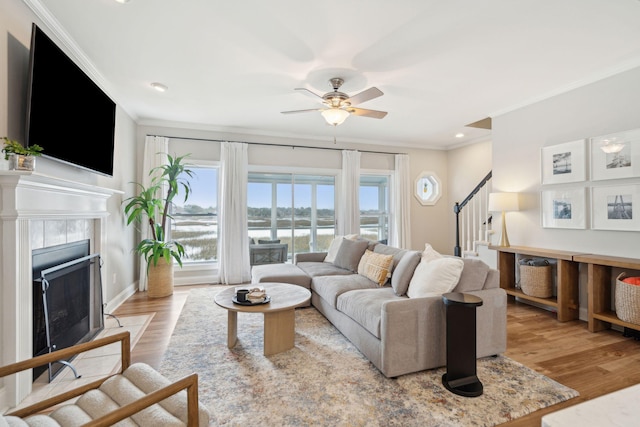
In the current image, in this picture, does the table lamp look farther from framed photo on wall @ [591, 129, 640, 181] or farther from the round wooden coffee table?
the round wooden coffee table

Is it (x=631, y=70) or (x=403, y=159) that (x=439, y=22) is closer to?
(x=631, y=70)

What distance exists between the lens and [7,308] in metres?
1.85

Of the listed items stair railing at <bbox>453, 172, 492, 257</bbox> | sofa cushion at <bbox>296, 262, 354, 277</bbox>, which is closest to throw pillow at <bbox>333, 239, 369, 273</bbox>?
sofa cushion at <bbox>296, 262, 354, 277</bbox>

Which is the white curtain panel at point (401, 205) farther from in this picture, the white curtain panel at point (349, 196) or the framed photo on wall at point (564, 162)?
the framed photo on wall at point (564, 162)

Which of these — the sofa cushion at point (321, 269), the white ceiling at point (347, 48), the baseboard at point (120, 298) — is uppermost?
the white ceiling at point (347, 48)

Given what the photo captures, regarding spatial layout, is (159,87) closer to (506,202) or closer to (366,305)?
(366,305)

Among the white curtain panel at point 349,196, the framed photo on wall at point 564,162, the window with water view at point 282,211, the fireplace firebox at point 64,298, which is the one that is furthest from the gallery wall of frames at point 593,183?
the fireplace firebox at point 64,298

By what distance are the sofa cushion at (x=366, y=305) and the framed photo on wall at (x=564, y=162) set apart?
254 cm

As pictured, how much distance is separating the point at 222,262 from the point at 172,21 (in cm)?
362

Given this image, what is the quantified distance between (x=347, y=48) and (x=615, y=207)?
3.17 m

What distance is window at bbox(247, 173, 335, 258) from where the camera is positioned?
217 inches

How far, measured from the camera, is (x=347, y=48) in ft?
8.80

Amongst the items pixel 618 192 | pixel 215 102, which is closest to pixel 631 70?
pixel 618 192

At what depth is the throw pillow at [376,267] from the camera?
3.28 meters
